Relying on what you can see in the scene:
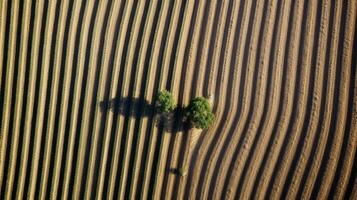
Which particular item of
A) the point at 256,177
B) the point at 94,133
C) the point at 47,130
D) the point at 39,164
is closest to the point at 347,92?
the point at 256,177

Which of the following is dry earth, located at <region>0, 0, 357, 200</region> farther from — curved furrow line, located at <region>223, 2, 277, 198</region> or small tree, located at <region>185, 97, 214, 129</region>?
small tree, located at <region>185, 97, 214, 129</region>

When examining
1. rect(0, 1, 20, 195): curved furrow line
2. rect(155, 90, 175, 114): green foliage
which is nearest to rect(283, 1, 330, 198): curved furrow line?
rect(155, 90, 175, 114): green foliage

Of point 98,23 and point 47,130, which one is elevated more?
point 98,23

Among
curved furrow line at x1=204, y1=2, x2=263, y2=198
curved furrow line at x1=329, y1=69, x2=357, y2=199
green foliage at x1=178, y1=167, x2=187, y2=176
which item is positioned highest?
curved furrow line at x1=204, y1=2, x2=263, y2=198

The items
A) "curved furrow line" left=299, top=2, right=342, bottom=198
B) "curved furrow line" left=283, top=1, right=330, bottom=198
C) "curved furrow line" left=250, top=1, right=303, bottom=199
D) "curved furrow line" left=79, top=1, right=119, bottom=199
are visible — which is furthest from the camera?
"curved furrow line" left=79, top=1, right=119, bottom=199

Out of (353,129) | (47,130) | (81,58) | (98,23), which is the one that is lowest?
(47,130)

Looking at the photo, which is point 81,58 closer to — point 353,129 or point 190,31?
point 190,31

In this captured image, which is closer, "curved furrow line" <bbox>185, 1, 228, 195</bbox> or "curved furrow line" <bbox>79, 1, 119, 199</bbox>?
"curved furrow line" <bbox>185, 1, 228, 195</bbox>
